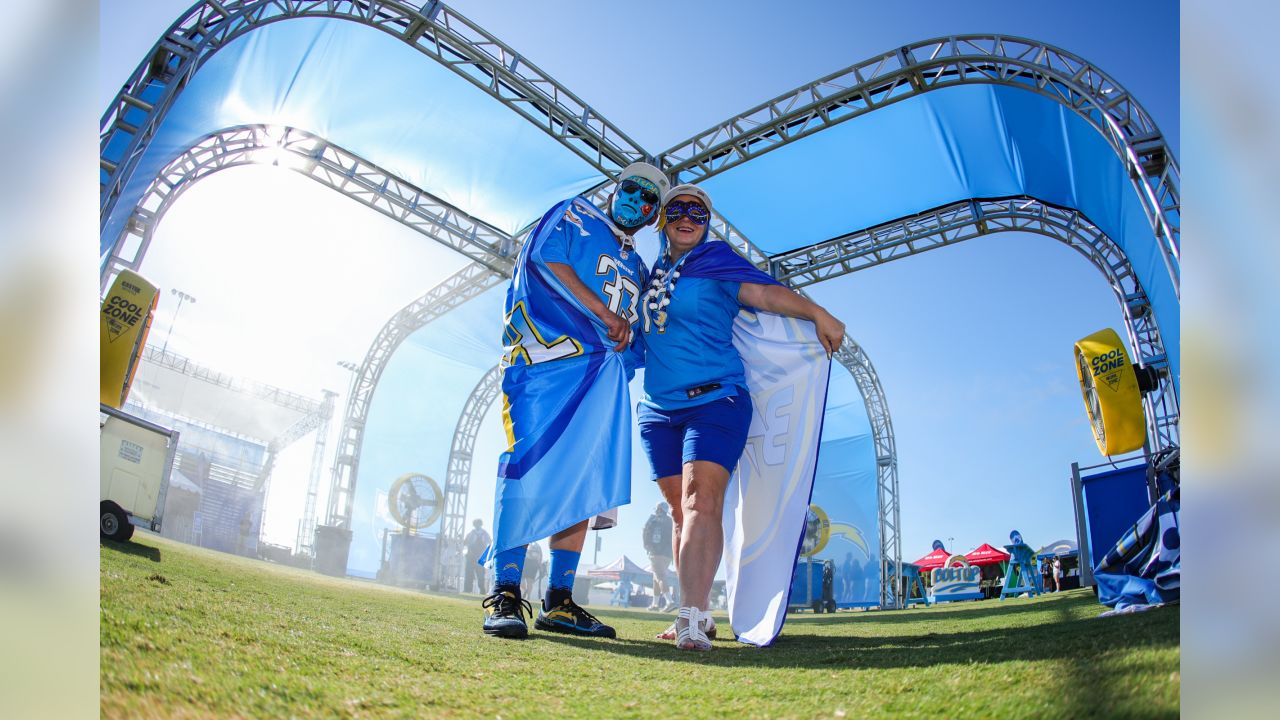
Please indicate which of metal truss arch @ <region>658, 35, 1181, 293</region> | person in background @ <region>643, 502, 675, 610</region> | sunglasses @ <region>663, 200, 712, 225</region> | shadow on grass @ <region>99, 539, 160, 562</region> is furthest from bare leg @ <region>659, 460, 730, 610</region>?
person in background @ <region>643, 502, 675, 610</region>

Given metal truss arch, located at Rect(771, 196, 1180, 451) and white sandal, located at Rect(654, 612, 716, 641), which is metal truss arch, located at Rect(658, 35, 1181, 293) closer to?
metal truss arch, located at Rect(771, 196, 1180, 451)

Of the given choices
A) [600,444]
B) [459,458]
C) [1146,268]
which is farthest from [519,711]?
[459,458]

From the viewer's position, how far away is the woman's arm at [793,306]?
7.42ft

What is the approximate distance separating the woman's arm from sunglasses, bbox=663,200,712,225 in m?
0.37

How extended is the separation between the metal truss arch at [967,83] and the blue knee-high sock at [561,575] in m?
4.22

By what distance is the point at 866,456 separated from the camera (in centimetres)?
1198

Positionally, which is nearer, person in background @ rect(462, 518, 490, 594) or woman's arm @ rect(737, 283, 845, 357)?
woman's arm @ rect(737, 283, 845, 357)

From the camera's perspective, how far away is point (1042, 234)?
757 centimetres

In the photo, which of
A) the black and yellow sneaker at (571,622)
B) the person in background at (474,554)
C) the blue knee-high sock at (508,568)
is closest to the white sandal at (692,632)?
the black and yellow sneaker at (571,622)

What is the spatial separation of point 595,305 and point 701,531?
2.69ft

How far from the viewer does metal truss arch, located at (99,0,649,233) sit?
391 cm

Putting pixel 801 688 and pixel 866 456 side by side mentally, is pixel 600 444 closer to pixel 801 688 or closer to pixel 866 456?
pixel 801 688

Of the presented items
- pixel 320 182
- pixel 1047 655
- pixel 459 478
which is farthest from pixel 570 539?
pixel 459 478
